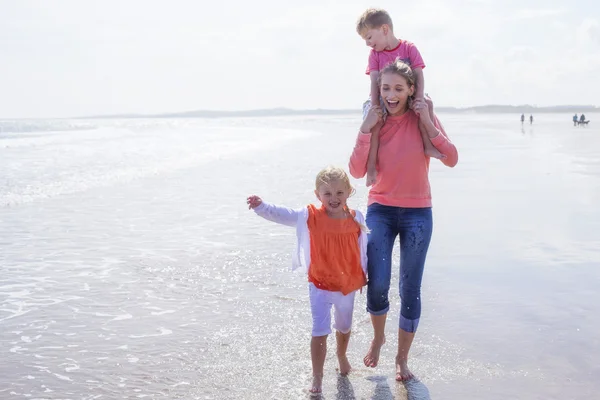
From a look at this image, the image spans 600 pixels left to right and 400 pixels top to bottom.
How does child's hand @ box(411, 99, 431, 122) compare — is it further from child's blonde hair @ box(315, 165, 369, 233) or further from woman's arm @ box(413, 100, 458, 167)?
child's blonde hair @ box(315, 165, 369, 233)

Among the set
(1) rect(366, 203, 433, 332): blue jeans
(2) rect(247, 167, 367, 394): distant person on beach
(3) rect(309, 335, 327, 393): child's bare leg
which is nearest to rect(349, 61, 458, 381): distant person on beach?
(1) rect(366, 203, 433, 332): blue jeans

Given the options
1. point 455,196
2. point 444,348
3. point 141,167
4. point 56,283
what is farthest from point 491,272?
point 141,167

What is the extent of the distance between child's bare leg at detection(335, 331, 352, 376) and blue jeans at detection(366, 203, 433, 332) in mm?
249

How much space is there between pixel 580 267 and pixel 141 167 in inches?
625

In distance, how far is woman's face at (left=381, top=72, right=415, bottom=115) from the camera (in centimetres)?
416

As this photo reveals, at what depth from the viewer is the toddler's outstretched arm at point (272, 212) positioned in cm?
418

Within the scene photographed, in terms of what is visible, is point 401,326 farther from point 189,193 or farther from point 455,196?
point 189,193

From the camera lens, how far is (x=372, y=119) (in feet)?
13.8

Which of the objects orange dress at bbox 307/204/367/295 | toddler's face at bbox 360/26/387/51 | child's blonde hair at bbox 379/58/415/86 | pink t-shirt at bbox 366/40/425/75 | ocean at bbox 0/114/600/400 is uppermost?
toddler's face at bbox 360/26/387/51

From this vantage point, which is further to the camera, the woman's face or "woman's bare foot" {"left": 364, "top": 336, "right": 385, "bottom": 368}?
"woman's bare foot" {"left": 364, "top": 336, "right": 385, "bottom": 368}

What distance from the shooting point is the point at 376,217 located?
4.37m

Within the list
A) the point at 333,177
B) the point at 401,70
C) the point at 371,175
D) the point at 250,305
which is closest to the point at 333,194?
the point at 333,177

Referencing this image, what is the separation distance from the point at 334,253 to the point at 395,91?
3.48 feet

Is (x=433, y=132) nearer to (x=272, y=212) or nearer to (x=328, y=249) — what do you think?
(x=328, y=249)
